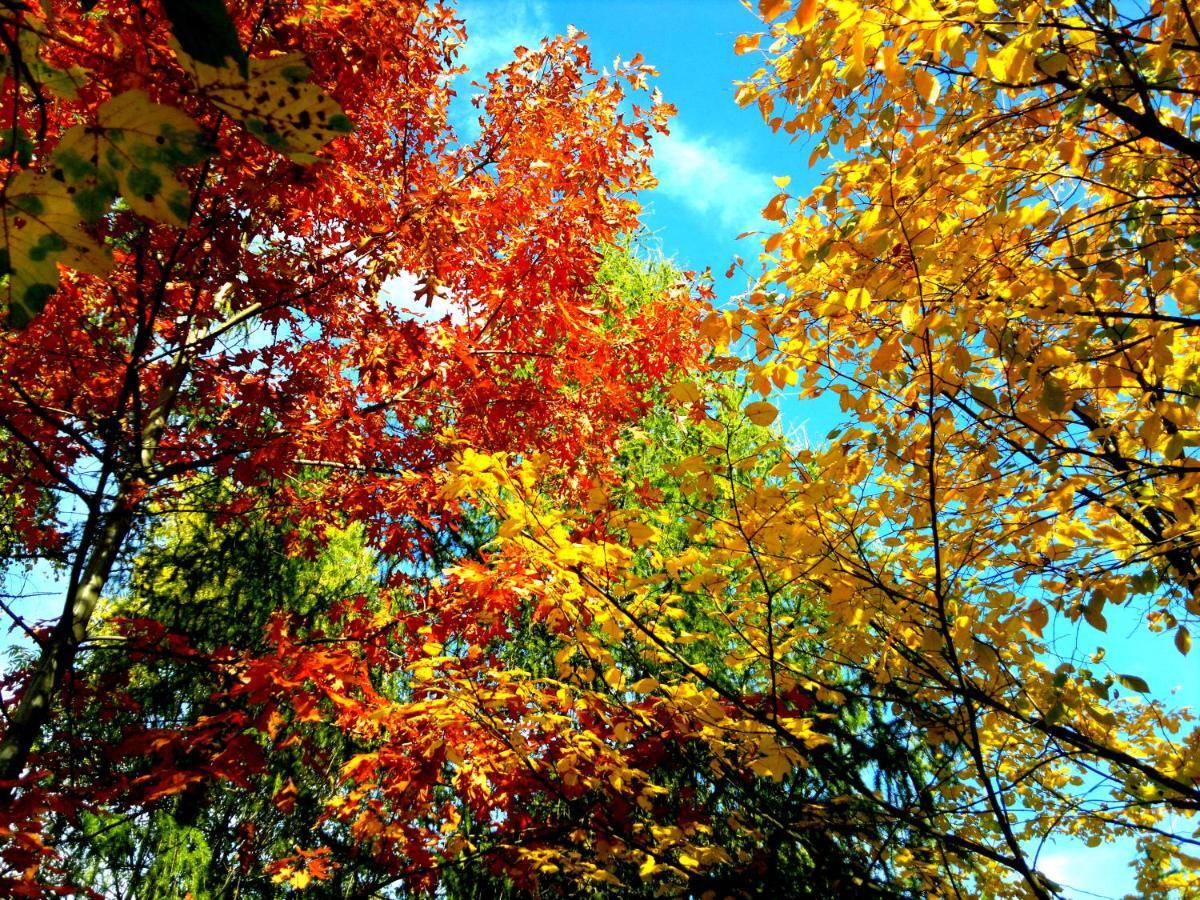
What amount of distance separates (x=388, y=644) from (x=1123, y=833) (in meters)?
5.64

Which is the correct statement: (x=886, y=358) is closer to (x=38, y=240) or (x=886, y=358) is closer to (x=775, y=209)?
(x=775, y=209)

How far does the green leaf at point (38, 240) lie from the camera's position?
562mm

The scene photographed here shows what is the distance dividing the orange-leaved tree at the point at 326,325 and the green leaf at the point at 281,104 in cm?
154

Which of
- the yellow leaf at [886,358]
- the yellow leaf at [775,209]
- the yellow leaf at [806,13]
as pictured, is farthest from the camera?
the yellow leaf at [775,209]

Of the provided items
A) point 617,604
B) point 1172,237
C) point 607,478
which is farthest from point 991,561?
point 607,478

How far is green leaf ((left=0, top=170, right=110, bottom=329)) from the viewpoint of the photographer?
1.84 feet

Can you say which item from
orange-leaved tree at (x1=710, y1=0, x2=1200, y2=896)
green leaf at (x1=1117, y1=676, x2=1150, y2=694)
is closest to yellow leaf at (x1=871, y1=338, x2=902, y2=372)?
orange-leaved tree at (x1=710, y1=0, x2=1200, y2=896)

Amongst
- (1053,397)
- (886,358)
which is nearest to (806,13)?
(886,358)

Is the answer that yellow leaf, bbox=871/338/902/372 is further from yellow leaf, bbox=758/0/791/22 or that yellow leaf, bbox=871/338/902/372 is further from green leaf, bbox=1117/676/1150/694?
green leaf, bbox=1117/676/1150/694

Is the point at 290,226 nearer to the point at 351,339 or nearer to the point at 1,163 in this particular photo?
the point at 351,339

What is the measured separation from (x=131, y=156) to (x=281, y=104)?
0.14m

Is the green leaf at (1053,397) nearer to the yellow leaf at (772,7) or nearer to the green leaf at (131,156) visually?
the yellow leaf at (772,7)

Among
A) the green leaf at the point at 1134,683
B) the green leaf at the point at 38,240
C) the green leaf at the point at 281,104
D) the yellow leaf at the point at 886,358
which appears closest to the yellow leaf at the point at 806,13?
the yellow leaf at the point at 886,358

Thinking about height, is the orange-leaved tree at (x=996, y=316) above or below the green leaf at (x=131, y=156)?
above
